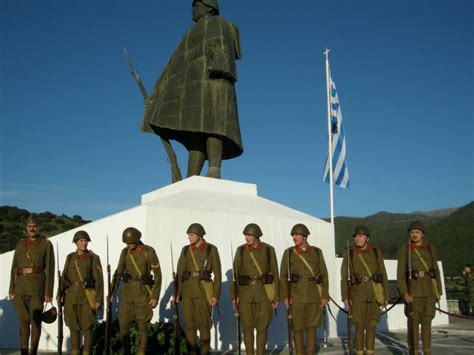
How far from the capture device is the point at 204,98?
11016 millimetres

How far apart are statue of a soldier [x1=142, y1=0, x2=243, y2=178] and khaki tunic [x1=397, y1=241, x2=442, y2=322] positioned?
4.60m

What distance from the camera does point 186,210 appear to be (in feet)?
29.4

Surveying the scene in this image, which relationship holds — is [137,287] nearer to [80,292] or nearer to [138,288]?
[138,288]

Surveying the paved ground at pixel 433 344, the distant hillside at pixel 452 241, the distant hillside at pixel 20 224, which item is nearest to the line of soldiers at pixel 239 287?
the paved ground at pixel 433 344

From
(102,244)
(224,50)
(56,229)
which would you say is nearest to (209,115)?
(224,50)

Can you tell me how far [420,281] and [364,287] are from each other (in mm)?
712

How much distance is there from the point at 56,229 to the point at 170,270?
69.1 ft

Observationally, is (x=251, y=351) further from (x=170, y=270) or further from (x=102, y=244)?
(x=102, y=244)

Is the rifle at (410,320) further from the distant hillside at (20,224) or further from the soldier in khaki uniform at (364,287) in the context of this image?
the distant hillside at (20,224)

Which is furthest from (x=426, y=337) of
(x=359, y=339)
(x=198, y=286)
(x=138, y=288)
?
(x=138, y=288)

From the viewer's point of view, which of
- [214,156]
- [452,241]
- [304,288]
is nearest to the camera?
[304,288]

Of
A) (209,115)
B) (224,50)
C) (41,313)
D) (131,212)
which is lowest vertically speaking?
(41,313)

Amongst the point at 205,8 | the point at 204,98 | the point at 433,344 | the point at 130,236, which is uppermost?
the point at 205,8

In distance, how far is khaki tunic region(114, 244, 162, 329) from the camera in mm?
6918
